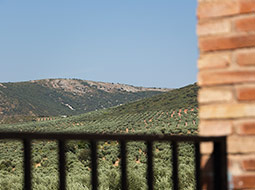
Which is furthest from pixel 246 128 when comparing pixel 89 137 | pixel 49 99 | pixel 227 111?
pixel 49 99

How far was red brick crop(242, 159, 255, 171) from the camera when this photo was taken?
185 cm

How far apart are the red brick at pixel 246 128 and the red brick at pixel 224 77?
7.5 inches

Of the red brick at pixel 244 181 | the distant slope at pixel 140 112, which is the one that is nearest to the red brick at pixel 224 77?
the red brick at pixel 244 181

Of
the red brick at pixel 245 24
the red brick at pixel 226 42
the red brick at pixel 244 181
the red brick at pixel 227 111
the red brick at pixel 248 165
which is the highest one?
the red brick at pixel 245 24

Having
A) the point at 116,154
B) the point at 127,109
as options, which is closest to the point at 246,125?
the point at 116,154

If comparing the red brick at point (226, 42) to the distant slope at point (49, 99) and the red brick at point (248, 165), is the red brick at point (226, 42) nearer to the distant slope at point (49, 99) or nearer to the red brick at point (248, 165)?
the red brick at point (248, 165)

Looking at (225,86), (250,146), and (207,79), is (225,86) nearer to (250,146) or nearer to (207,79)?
(207,79)

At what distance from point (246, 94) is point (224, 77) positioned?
0.12 meters

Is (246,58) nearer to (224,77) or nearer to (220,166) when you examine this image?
(224,77)

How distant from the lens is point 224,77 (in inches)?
74.3

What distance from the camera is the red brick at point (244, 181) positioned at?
6.08 feet

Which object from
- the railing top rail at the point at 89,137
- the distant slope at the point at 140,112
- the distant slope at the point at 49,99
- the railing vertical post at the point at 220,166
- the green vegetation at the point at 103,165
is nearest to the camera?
the railing top rail at the point at 89,137

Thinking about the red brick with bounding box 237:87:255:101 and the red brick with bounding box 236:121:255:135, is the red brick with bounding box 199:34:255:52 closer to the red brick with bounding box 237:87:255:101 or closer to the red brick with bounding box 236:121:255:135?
the red brick with bounding box 237:87:255:101

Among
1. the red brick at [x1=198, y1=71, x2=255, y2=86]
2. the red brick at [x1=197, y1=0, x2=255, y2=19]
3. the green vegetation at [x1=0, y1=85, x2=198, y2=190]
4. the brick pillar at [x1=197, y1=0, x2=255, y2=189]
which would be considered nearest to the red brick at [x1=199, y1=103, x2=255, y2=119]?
the brick pillar at [x1=197, y1=0, x2=255, y2=189]
